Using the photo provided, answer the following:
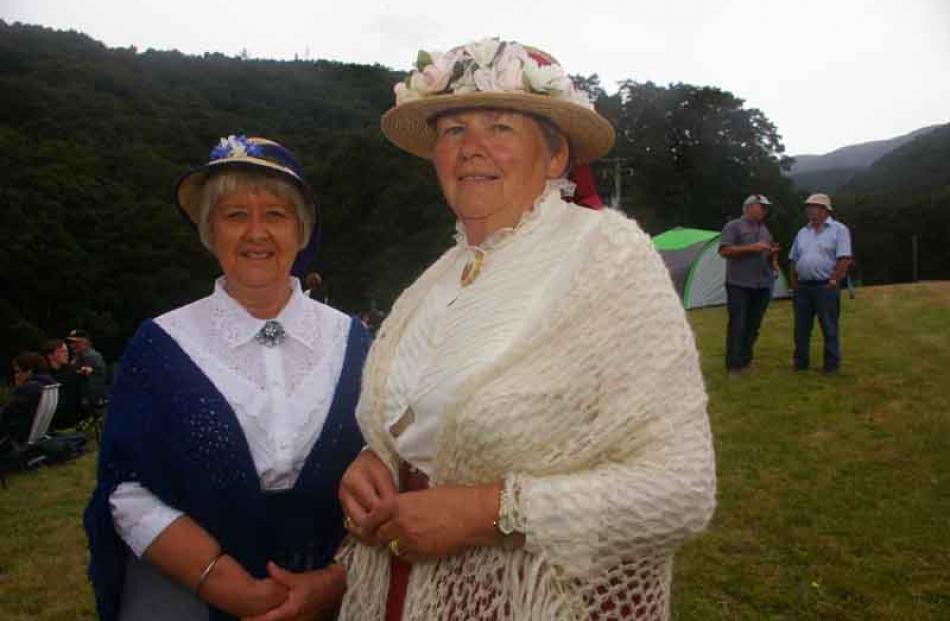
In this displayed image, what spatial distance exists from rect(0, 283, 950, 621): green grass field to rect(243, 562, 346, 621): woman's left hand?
7.56ft

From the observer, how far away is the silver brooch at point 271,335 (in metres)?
2.29

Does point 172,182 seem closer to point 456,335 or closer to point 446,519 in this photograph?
point 456,335

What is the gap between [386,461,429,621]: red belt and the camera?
1.93 metres

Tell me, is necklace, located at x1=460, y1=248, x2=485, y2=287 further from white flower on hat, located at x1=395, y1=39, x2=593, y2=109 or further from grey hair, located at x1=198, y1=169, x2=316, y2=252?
grey hair, located at x1=198, y1=169, x2=316, y2=252

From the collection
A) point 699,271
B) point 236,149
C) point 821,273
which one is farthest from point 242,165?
point 699,271

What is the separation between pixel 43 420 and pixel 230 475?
7941 mm

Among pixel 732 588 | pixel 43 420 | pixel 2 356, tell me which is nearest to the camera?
pixel 732 588

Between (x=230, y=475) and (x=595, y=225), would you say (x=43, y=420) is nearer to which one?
(x=230, y=475)

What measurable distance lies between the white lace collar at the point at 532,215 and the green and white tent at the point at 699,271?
54.1ft

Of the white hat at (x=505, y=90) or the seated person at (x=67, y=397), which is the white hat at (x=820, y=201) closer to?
the white hat at (x=505, y=90)

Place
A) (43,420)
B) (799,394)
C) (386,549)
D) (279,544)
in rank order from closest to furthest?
(386,549), (279,544), (799,394), (43,420)

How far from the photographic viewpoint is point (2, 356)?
2939 centimetres

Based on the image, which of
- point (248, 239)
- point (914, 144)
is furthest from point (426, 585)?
point (914, 144)

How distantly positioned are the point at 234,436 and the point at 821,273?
25.2ft
